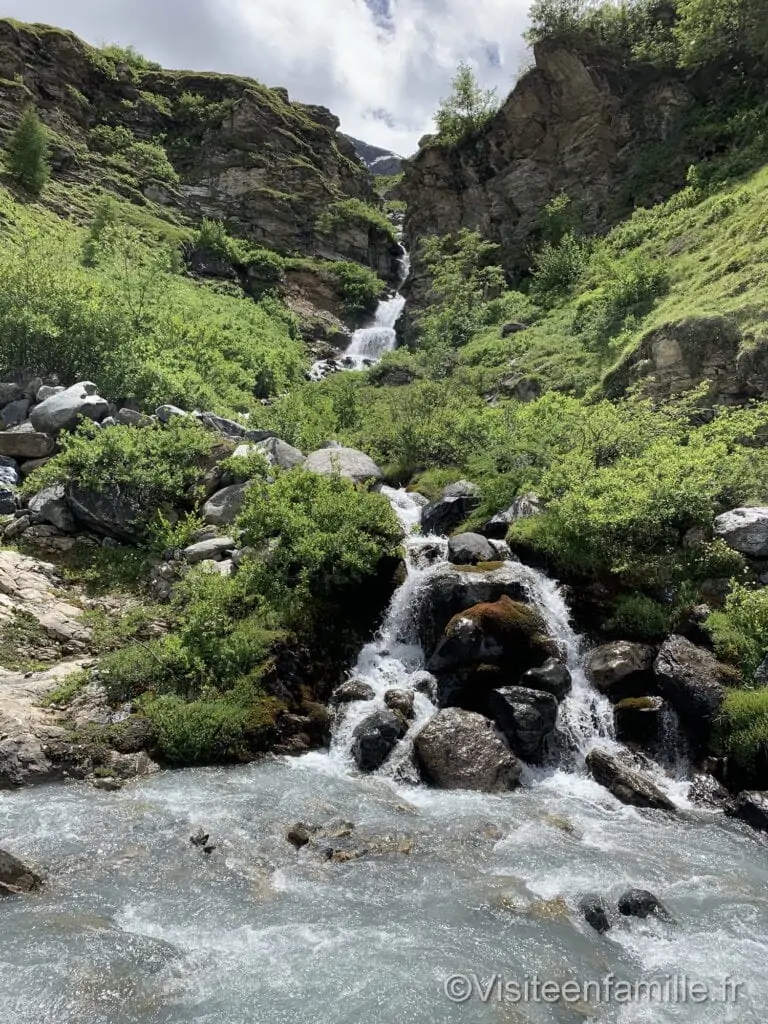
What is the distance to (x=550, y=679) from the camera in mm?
13422

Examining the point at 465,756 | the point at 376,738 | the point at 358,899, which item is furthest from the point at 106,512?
the point at 358,899

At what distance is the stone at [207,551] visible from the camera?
55.0 ft

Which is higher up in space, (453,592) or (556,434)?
(556,434)

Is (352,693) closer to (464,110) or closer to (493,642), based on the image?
(493,642)

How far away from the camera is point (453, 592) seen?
1515 cm

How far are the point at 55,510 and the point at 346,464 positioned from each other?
27.4ft

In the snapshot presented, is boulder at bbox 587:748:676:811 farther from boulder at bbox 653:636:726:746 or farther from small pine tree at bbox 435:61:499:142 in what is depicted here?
small pine tree at bbox 435:61:499:142

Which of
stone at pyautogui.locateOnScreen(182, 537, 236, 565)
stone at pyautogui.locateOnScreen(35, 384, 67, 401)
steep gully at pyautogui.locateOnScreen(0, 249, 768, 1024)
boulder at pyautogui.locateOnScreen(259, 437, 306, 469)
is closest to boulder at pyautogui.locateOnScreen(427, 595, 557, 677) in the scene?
steep gully at pyautogui.locateOnScreen(0, 249, 768, 1024)

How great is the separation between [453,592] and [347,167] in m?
60.7

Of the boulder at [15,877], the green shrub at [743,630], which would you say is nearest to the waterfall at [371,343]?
the green shrub at [743,630]

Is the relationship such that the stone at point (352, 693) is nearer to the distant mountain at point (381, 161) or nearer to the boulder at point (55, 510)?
the boulder at point (55, 510)

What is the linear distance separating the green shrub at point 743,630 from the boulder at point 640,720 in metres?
1.69

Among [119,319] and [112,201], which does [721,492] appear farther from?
[112,201]

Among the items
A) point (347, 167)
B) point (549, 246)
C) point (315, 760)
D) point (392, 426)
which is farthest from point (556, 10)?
point (315, 760)
